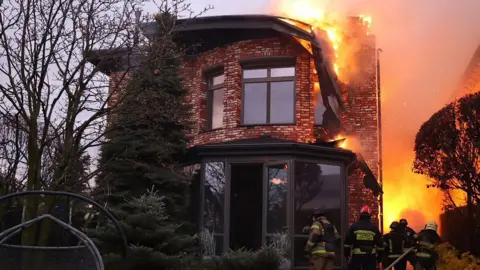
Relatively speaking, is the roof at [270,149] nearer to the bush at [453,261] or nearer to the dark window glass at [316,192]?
the dark window glass at [316,192]

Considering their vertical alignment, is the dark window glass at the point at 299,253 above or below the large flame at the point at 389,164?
below

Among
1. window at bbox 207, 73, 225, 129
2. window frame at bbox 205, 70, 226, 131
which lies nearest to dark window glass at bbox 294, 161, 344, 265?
window at bbox 207, 73, 225, 129

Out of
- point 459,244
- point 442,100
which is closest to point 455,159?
point 459,244

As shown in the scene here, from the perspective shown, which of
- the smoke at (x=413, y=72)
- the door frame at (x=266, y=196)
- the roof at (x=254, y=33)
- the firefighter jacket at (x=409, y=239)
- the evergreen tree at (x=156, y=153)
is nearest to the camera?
the firefighter jacket at (x=409, y=239)

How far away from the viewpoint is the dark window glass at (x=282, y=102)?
1511 centimetres

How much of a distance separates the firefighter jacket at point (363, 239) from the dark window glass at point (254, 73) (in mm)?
6437

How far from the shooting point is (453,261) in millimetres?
10758

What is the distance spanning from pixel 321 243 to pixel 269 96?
6069 millimetres

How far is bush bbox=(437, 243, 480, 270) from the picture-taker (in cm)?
1052

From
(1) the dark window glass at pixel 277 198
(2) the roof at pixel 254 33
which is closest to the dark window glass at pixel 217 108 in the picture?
(2) the roof at pixel 254 33

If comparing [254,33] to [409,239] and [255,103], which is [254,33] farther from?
[409,239]

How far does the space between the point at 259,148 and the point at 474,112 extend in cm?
491

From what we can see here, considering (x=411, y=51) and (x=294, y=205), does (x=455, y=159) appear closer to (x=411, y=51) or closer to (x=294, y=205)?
(x=294, y=205)

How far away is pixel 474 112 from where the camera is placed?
12.7m
